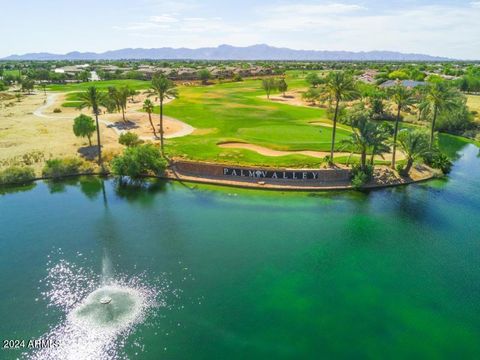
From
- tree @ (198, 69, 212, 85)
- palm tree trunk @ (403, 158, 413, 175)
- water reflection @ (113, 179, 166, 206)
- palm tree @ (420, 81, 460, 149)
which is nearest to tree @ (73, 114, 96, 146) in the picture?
water reflection @ (113, 179, 166, 206)

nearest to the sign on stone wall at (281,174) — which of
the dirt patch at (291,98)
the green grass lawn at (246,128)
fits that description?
the green grass lawn at (246,128)

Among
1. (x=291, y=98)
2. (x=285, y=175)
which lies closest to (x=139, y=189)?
(x=285, y=175)

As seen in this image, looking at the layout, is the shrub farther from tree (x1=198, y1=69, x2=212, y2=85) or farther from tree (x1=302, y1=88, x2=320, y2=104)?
tree (x1=198, y1=69, x2=212, y2=85)

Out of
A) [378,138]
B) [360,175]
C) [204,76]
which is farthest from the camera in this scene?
[204,76]

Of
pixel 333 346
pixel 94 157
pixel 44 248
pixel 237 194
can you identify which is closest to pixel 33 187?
pixel 94 157

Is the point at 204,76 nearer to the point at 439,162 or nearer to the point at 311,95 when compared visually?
the point at 311,95

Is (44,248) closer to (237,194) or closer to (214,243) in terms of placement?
(214,243)
